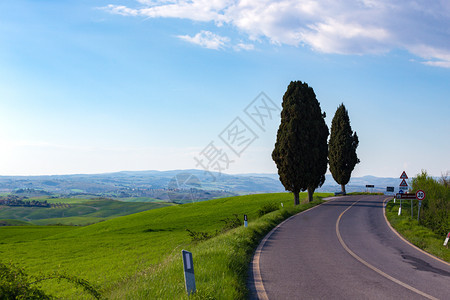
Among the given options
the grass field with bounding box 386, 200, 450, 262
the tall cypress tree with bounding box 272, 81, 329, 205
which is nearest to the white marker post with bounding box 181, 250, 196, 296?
the grass field with bounding box 386, 200, 450, 262

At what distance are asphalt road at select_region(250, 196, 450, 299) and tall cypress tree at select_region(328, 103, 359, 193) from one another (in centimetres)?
3711

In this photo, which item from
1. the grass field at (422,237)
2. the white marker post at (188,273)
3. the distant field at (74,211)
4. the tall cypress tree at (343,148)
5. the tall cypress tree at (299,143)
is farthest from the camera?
the distant field at (74,211)

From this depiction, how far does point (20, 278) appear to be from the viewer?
626 cm

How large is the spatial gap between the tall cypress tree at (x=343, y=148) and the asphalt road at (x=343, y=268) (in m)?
37.1

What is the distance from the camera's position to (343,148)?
175ft

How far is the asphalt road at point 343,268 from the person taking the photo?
25.3 ft

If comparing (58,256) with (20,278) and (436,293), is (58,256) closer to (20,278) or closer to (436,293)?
(20,278)

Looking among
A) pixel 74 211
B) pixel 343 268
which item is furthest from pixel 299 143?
pixel 74 211

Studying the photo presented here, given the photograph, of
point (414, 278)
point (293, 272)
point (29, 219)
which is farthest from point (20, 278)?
point (29, 219)

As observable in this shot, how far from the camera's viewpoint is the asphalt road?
771cm

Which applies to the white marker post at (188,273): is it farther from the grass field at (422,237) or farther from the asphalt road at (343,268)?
the grass field at (422,237)

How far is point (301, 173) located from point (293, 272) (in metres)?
27.4

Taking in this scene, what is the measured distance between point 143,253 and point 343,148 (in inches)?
1454

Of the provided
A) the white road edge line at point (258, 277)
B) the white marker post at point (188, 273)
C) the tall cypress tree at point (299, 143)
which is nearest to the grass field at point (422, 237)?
the white road edge line at point (258, 277)
